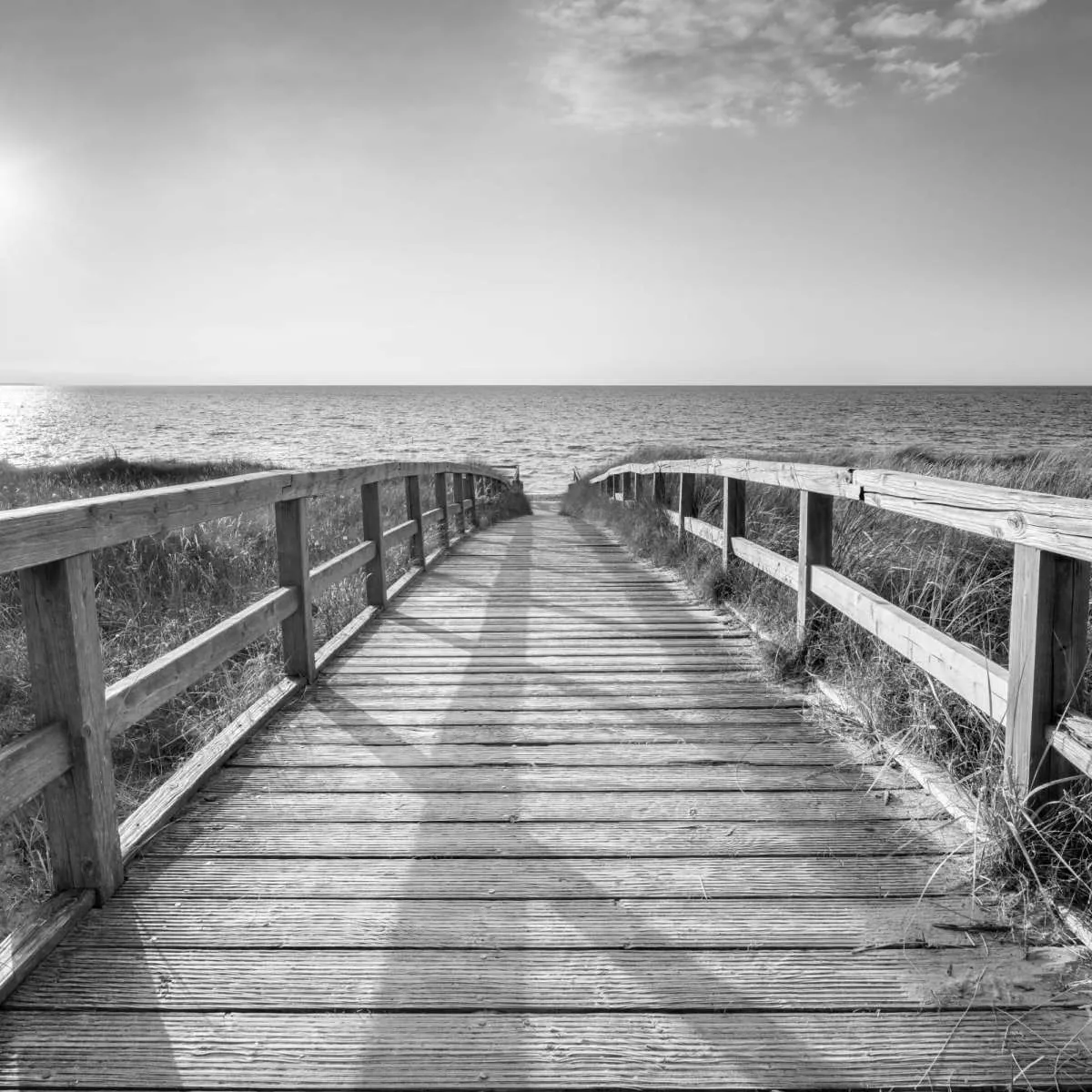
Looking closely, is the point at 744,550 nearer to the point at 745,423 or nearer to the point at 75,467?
the point at 75,467

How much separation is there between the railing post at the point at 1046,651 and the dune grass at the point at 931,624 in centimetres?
10

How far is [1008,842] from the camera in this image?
210 centimetres

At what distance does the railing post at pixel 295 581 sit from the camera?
390 centimetres

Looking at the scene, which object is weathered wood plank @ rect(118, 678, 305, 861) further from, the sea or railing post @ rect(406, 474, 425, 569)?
the sea

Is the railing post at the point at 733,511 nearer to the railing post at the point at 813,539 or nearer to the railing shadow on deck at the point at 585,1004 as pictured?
the railing post at the point at 813,539

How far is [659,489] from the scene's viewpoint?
34.4 ft

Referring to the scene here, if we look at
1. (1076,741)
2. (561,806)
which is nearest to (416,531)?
(561,806)

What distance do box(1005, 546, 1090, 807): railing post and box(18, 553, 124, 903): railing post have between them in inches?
96.5

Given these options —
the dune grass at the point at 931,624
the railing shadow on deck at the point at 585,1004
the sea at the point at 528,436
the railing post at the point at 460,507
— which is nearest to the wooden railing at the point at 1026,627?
the dune grass at the point at 931,624

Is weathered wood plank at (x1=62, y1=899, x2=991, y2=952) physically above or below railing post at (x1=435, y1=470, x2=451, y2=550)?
below

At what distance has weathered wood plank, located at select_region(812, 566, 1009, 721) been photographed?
229cm

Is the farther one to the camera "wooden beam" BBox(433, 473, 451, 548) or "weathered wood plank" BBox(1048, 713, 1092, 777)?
"wooden beam" BBox(433, 473, 451, 548)

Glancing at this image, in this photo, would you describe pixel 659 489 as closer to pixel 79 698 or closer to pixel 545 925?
pixel 545 925

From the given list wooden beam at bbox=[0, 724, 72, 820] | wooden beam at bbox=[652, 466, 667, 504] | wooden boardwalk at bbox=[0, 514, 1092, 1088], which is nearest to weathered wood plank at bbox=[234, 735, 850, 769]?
wooden boardwalk at bbox=[0, 514, 1092, 1088]
